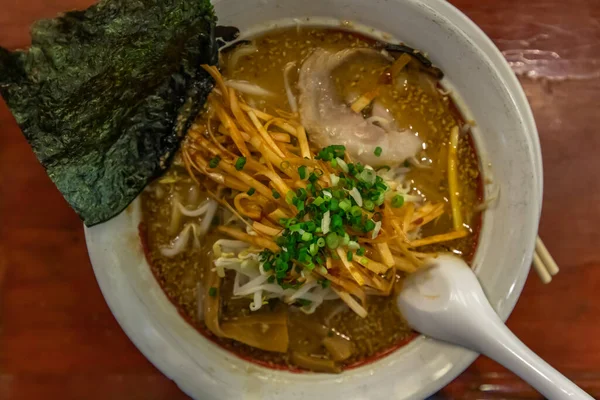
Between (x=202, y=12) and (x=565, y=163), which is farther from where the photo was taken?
(x=565, y=163)

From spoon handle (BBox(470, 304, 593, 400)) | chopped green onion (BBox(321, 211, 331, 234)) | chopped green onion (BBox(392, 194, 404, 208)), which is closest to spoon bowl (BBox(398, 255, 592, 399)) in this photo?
spoon handle (BBox(470, 304, 593, 400))

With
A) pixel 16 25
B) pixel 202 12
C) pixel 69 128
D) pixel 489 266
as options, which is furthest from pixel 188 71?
pixel 489 266

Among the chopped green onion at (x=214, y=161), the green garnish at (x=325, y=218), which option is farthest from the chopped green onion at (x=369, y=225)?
the chopped green onion at (x=214, y=161)

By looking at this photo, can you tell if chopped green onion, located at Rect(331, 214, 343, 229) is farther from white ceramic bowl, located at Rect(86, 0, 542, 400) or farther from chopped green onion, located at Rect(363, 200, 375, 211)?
white ceramic bowl, located at Rect(86, 0, 542, 400)

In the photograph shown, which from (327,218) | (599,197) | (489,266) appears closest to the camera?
(327,218)

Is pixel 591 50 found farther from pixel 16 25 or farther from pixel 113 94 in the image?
pixel 16 25

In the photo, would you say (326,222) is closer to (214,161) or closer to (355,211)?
(355,211)

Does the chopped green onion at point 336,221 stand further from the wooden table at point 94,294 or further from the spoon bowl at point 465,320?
the wooden table at point 94,294
